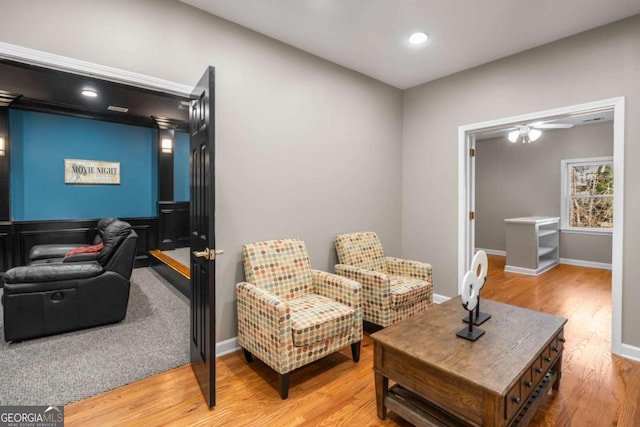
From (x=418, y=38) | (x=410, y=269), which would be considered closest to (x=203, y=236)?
(x=410, y=269)

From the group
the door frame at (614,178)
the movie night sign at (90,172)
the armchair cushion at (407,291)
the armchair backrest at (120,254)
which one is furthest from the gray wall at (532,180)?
the movie night sign at (90,172)

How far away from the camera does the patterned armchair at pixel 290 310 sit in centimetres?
207

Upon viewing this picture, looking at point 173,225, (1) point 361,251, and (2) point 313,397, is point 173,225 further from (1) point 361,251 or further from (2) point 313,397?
(2) point 313,397

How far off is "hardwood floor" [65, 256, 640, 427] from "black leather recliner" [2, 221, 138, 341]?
1.34 m

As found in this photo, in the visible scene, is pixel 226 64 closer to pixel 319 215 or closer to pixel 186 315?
pixel 319 215

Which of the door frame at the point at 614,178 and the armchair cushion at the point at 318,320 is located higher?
the door frame at the point at 614,178

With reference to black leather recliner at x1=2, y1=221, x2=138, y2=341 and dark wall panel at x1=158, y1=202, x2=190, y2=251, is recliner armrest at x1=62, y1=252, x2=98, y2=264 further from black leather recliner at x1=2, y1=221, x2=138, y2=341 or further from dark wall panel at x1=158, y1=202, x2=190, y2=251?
dark wall panel at x1=158, y1=202, x2=190, y2=251

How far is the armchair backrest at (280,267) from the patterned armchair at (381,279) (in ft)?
1.55

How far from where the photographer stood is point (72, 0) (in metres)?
1.94

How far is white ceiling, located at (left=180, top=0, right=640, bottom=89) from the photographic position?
92.9 inches

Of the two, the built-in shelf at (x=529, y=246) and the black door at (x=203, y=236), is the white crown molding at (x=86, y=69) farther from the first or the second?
the built-in shelf at (x=529, y=246)

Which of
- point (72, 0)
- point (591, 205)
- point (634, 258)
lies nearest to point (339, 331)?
point (634, 258)

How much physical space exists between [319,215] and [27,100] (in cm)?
485

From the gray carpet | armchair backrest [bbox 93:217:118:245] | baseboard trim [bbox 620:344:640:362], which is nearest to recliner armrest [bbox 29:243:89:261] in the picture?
armchair backrest [bbox 93:217:118:245]
